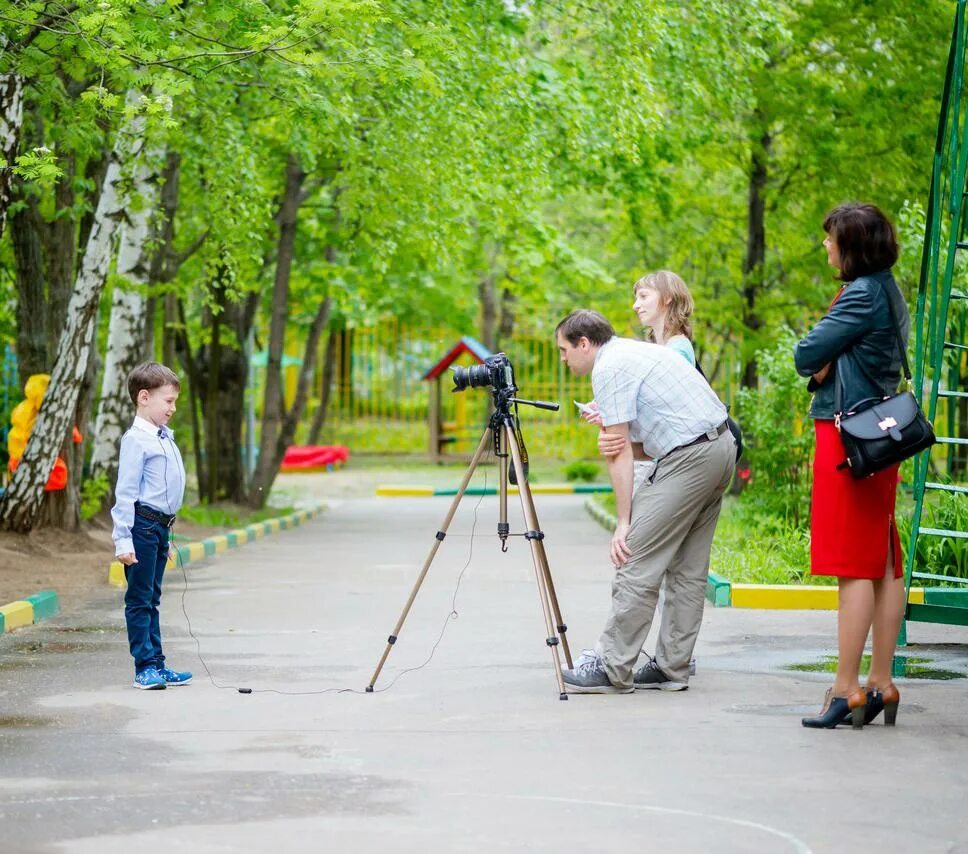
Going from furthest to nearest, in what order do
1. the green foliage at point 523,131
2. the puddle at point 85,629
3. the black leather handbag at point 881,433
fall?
1. the green foliage at point 523,131
2. the puddle at point 85,629
3. the black leather handbag at point 881,433

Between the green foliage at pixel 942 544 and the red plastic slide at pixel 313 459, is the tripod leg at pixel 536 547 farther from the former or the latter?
the red plastic slide at pixel 313 459

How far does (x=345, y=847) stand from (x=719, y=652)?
15.3 ft

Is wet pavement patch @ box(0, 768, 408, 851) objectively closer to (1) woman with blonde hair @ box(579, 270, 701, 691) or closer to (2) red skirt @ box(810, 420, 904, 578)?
(2) red skirt @ box(810, 420, 904, 578)

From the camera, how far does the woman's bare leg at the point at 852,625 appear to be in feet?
21.3

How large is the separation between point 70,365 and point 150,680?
7088 millimetres

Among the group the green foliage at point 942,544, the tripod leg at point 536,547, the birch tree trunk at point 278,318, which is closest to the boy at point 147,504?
the tripod leg at point 536,547

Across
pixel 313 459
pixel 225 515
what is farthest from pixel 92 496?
pixel 313 459

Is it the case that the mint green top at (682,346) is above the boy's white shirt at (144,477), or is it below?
above

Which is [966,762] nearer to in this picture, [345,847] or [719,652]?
[345,847]

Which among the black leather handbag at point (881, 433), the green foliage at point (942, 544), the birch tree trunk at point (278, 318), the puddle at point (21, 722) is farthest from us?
the birch tree trunk at point (278, 318)

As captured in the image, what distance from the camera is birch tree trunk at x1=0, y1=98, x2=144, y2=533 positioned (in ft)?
46.0

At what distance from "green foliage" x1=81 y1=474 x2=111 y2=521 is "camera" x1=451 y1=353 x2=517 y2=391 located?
919 centimetres

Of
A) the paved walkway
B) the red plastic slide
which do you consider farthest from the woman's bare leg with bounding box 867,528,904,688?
the red plastic slide

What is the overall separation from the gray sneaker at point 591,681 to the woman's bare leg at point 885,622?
132 cm
